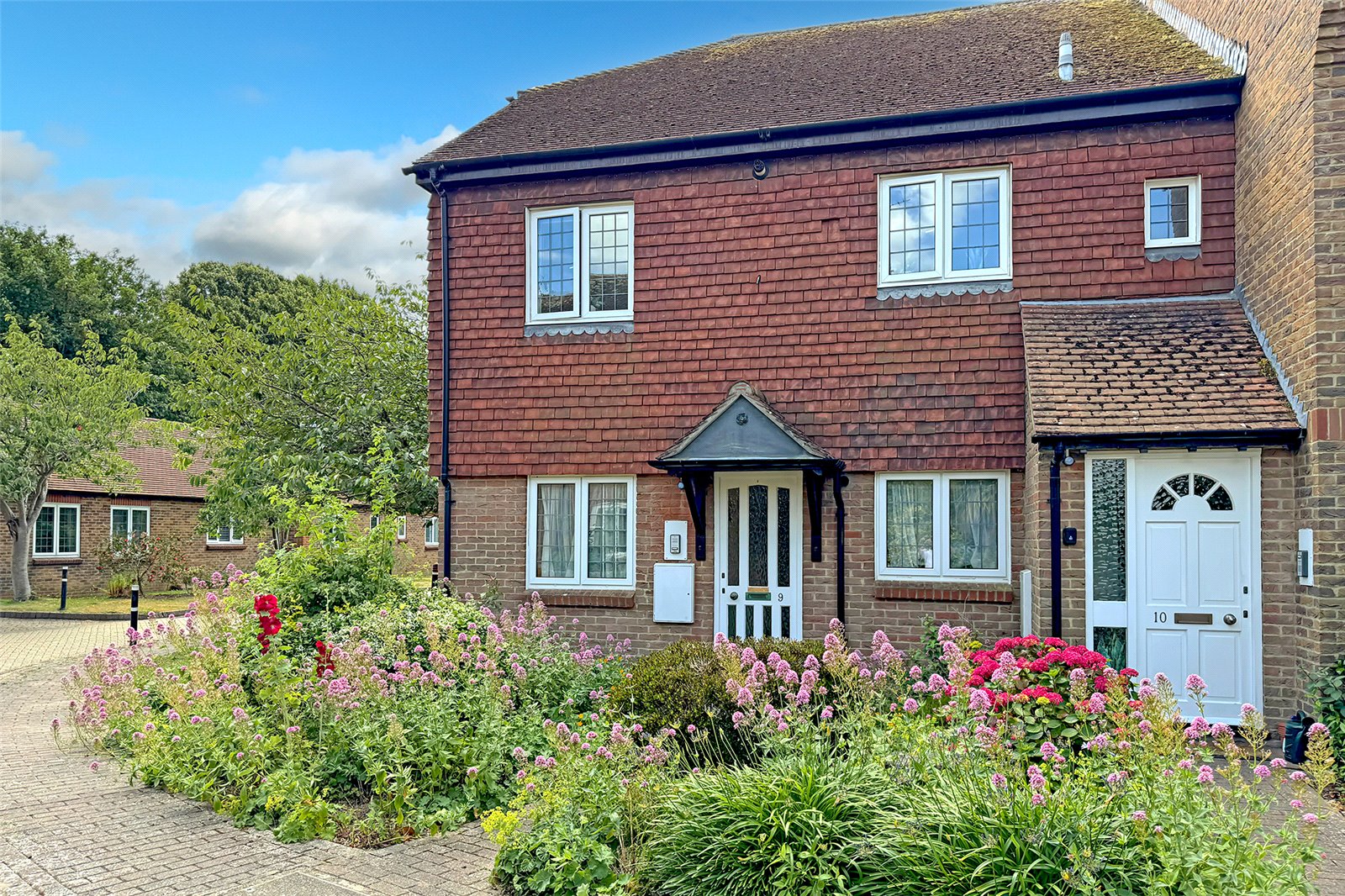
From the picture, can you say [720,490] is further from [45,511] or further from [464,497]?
[45,511]

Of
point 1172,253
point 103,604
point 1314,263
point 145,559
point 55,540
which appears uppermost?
point 1172,253

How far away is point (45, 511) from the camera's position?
2481 centimetres

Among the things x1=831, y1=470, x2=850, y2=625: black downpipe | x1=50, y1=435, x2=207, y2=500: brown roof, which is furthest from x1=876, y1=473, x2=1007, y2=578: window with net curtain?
x1=50, y1=435, x2=207, y2=500: brown roof

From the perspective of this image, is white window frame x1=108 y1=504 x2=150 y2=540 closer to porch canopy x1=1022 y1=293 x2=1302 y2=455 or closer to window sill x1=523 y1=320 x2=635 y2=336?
window sill x1=523 y1=320 x2=635 y2=336

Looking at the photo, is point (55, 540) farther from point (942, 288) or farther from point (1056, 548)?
point (1056, 548)

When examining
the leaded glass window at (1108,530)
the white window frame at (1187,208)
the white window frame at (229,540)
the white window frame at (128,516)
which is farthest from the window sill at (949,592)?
the white window frame at (229,540)

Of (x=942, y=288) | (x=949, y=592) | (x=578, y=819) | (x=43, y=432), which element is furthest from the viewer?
(x=43, y=432)

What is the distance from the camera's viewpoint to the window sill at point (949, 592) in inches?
384

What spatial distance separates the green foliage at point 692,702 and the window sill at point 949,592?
3141 mm

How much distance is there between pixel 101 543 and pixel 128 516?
1.10m

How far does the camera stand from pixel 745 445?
1011 centimetres

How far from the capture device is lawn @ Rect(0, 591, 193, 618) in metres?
20.7

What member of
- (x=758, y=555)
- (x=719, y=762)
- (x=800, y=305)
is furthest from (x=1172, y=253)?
(x=719, y=762)

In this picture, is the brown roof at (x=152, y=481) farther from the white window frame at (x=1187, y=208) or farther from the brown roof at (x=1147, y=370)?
the white window frame at (x=1187, y=208)
